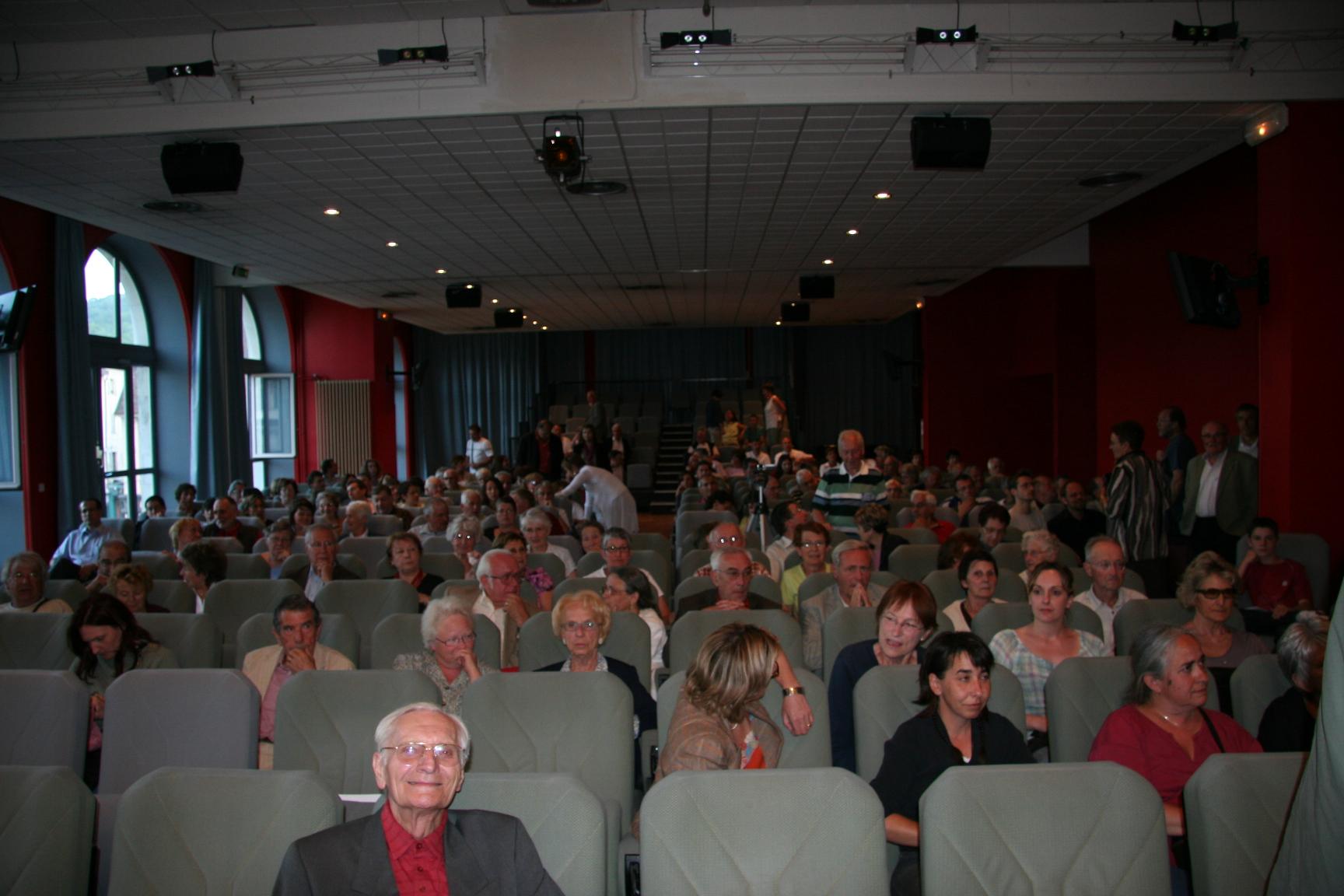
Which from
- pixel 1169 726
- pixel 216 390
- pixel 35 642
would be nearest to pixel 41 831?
pixel 35 642

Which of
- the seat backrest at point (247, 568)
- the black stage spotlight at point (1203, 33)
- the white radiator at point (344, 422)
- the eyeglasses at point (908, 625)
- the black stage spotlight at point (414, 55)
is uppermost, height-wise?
the black stage spotlight at point (414, 55)

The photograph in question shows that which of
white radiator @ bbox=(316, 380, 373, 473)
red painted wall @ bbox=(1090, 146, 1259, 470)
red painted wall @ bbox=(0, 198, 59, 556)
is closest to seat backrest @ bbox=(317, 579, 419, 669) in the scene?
red painted wall @ bbox=(0, 198, 59, 556)

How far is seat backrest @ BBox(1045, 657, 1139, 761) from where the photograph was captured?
3680 millimetres

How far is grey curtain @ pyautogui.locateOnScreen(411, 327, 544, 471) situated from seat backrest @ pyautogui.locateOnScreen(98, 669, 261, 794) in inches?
894

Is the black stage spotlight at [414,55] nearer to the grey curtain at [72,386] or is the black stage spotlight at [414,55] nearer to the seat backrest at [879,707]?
the seat backrest at [879,707]

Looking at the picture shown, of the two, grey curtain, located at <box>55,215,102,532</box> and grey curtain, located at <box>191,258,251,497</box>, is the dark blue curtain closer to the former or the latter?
grey curtain, located at <box>191,258,251,497</box>

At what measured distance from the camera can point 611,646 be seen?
4.82m

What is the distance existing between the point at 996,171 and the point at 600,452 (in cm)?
990

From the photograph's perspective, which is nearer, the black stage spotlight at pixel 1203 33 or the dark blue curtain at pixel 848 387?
the black stage spotlight at pixel 1203 33

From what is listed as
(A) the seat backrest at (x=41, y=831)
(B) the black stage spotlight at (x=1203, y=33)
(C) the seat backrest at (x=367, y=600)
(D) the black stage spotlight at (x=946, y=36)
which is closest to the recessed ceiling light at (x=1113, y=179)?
(B) the black stage spotlight at (x=1203, y=33)

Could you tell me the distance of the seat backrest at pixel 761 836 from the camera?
2535 millimetres

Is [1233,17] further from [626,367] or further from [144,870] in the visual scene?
[626,367]

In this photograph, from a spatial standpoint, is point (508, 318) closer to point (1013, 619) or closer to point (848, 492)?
point (848, 492)

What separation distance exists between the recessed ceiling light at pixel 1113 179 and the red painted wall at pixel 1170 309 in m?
1.03
